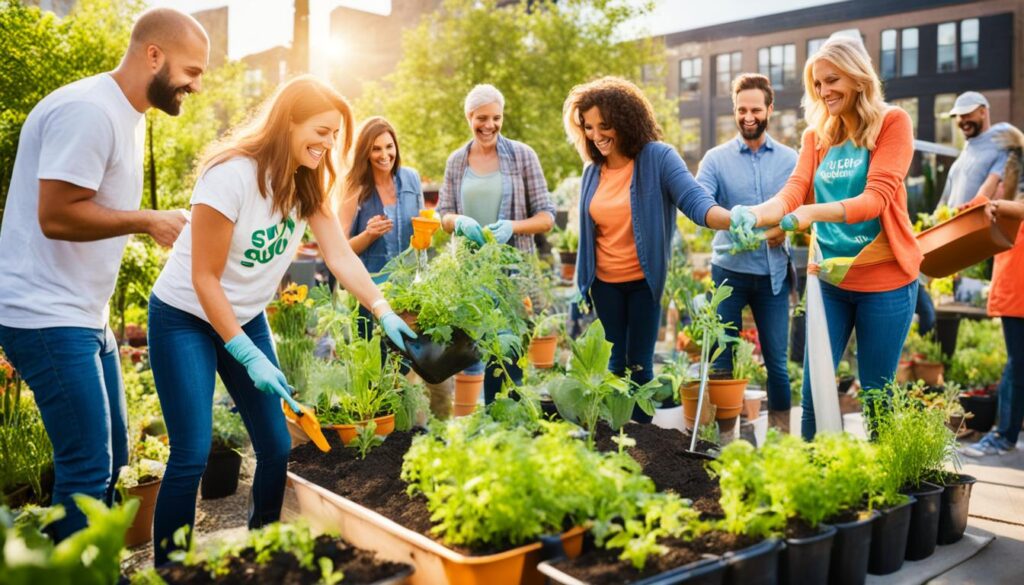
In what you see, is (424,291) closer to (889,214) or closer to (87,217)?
(87,217)

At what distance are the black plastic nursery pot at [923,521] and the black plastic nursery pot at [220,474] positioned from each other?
8.58 feet

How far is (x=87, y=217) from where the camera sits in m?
2.01

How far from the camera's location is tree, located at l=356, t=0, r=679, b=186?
55.5 feet

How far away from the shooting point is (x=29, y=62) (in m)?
4.55

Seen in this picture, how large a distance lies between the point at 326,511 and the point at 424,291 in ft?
2.53

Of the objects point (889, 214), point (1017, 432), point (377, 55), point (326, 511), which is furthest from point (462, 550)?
point (377, 55)

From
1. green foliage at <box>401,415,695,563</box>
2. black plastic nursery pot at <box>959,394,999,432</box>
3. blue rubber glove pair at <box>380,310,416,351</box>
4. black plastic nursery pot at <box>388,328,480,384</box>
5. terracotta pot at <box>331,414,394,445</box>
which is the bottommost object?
black plastic nursery pot at <box>959,394,999,432</box>

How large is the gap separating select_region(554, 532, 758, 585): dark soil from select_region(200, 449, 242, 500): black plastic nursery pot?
209 cm

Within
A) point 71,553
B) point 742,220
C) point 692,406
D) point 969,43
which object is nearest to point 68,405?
point 71,553

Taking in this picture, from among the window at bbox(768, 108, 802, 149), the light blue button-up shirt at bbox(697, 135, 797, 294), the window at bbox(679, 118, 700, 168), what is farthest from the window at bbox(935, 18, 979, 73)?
the light blue button-up shirt at bbox(697, 135, 797, 294)

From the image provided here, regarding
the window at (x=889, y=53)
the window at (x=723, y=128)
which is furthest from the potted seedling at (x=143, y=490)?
the window at (x=723, y=128)

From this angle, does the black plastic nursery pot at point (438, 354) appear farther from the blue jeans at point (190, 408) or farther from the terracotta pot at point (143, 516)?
the terracotta pot at point (143, 516)

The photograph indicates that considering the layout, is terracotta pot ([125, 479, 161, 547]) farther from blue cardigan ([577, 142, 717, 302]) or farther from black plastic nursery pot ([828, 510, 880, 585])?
black plastic nursery pot ([828, 510, 880, 585])

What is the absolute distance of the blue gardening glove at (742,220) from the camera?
289 cm
